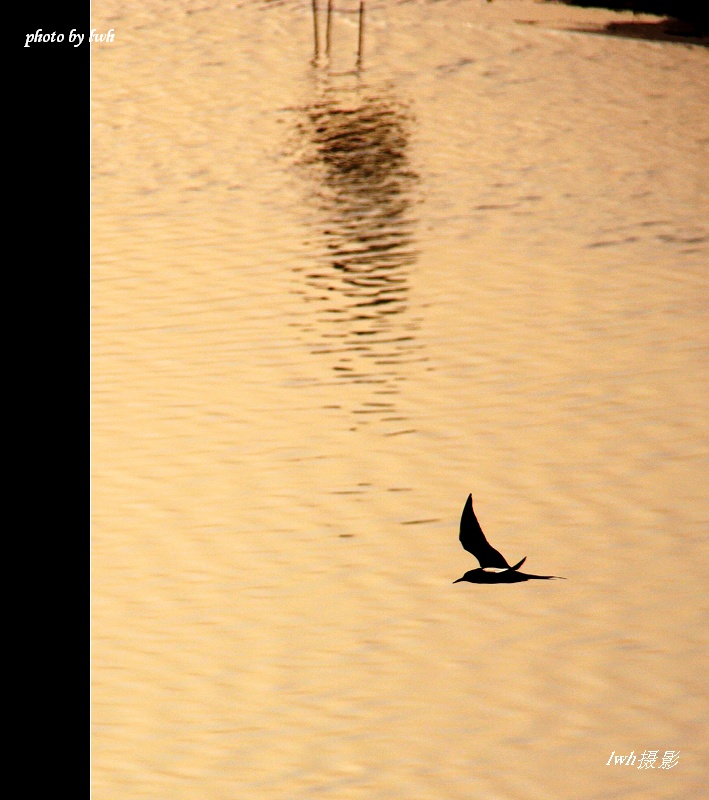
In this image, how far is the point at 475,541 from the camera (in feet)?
11.9

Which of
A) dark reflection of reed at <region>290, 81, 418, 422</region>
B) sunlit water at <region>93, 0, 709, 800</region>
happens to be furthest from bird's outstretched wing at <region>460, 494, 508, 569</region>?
dark reflection of reed at <region>290, 81, 418, 422</region>

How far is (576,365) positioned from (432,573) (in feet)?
5.25

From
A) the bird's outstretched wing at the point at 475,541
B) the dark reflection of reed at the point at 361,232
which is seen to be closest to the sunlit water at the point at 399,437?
the dark reflection of reed at the point at 361,232

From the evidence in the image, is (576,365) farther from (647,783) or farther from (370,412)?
(647,783)

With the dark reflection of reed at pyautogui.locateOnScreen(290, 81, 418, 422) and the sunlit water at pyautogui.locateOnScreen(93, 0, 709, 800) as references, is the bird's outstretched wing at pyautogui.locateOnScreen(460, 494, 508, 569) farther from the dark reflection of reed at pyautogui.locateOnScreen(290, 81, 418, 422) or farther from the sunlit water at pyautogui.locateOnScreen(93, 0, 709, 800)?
the dark reflection of reed at pyautogui.locateOnScreen(290, 81, 418, 422)

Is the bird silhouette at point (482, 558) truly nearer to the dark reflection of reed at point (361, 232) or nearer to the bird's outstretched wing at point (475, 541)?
the bird's outstretched wing at point (475, 541)

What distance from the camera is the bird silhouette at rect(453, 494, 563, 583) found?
354 cm

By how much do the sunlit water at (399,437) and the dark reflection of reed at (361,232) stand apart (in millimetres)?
22

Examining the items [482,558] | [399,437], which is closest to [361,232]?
[399,437]

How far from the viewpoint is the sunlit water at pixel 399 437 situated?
3615 millimetres

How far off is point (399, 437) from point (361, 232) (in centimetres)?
223

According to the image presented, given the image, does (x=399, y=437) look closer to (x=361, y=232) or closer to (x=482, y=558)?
(x=482, y=558)

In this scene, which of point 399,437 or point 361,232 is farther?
point 361,232
